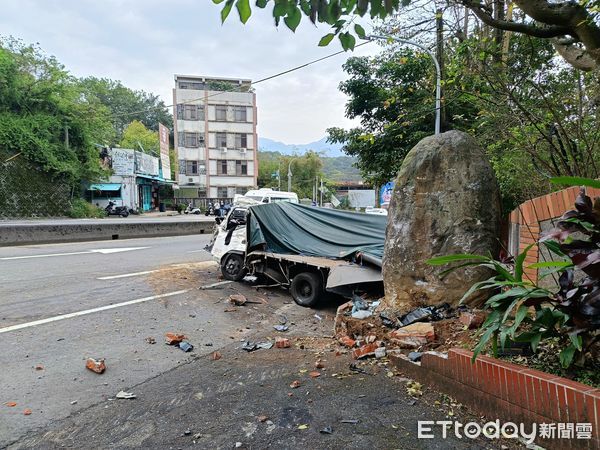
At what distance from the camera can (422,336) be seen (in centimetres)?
384

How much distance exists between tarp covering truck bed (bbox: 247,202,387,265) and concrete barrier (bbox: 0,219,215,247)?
10024 millimetres

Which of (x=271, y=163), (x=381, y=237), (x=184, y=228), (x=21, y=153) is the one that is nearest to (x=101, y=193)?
(x=21, y=153)

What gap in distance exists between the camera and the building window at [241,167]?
165ft

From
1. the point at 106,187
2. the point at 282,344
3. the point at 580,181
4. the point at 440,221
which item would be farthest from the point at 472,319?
the point at 106,187

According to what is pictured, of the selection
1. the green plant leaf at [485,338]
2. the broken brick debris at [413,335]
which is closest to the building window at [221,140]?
the broken brick debris at [413,335]

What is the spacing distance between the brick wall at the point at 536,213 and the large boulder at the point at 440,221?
413mm

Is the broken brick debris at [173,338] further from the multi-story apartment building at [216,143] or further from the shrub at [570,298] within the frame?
the multi-story apartment building at [216,143]

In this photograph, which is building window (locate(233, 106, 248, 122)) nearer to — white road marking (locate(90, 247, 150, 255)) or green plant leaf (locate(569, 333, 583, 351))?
white road marking (locate(90, 247, 150, 255))

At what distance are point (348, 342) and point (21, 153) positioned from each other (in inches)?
1165

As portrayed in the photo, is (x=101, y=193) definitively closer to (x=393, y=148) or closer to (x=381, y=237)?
(x=393, y=148)

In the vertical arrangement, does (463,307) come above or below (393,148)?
below

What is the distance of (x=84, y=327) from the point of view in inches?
211

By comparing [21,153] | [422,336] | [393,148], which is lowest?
[422,336]

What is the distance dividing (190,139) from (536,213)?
49.0m
